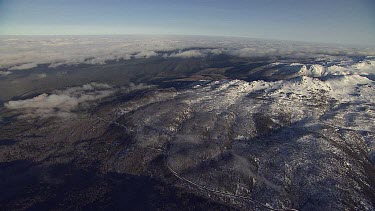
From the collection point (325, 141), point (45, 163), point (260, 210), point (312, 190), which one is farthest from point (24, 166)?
point (325, 141)

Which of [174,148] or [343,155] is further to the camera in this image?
[174,148]

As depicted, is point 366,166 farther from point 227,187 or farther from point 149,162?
point 149,162

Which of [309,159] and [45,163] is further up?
[309,159]

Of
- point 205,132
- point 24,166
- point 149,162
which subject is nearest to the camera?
point 149,162

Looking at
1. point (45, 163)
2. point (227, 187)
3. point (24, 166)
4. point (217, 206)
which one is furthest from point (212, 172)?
point (24, 166)

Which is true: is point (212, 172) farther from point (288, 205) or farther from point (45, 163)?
point (45, 163)

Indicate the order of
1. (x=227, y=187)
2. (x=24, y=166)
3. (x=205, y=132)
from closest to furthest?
1. (x=227, y=187)
2. (x=24, y=166)
3. (x=205, y=132)

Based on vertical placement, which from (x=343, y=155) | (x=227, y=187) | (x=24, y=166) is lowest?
(x=24, y=166)

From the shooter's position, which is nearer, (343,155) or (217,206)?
(217,206)

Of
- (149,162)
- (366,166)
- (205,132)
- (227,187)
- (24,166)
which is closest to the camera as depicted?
(227,187)
